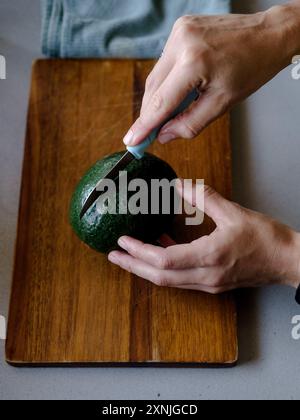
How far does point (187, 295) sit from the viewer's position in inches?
42.8

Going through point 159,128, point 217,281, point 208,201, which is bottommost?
point 217,281

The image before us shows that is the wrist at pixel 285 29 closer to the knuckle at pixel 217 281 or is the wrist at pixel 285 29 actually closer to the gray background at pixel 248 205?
the gray background at pixel 248 205

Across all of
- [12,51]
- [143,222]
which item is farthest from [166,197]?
[12,51]

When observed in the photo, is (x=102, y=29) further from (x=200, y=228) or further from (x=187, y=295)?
(x=187, y=295)

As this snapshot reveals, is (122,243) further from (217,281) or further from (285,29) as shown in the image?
(285,29)

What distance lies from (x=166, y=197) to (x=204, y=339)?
0.26m

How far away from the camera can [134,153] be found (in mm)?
994

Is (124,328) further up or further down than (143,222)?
further down

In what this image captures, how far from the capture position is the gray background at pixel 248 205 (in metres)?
1.04

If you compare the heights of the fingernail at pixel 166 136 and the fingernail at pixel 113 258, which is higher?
the fingernail at pixel 166 136

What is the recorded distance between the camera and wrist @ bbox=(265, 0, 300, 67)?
105cm

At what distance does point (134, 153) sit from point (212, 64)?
0.19 m

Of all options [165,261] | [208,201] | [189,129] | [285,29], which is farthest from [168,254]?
[285,29]

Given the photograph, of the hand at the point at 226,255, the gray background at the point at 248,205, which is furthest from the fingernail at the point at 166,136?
the gray background at the point at 248,205
